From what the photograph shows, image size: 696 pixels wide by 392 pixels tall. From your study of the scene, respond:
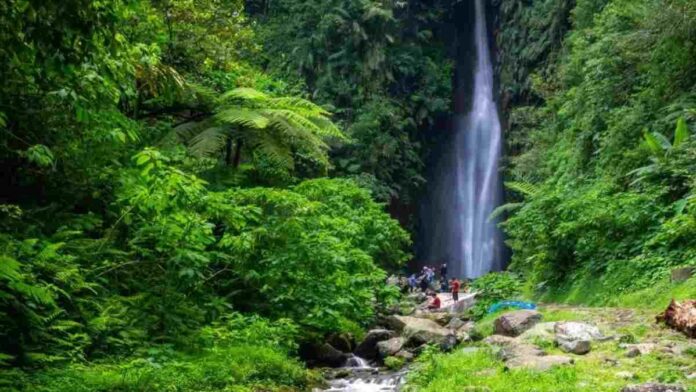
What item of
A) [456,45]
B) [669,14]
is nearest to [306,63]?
[456,45]

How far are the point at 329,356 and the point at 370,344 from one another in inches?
49.9

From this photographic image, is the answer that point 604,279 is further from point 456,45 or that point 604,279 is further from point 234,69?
point 456,45

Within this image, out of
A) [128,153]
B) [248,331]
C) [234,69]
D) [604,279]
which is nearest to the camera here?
[248,331]

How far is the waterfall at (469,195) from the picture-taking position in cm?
3197

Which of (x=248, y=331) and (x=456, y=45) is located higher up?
(x=456, y=45)

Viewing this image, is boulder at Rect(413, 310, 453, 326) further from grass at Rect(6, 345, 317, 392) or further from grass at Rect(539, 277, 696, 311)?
grass at Rect(6, 345, 317, 392)

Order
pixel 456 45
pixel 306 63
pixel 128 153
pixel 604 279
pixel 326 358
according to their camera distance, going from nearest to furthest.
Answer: pixel 128 153
pixel 326 358
pixel 604 279
pixel 306 63
pixel 456 45

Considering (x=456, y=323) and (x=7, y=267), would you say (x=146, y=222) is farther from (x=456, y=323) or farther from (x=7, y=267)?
(x=456, y=323)

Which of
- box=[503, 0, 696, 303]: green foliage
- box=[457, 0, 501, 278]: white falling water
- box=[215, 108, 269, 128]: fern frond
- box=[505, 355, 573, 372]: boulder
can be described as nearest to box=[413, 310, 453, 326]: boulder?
box=[503, 0, 696, 303]: green foliage

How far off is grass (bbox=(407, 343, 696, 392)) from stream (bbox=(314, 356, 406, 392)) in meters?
1.13

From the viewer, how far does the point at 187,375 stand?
7176mm

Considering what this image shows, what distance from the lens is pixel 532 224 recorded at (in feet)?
49.7

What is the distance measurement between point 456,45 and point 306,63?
9.97 metres

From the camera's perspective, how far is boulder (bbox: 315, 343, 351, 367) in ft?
37.3
